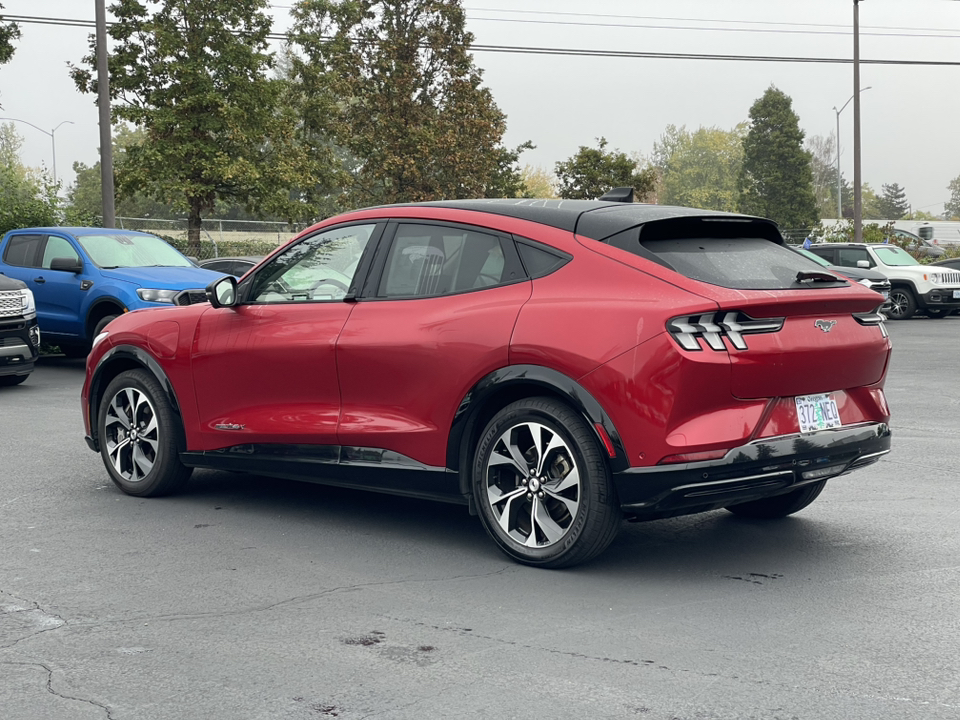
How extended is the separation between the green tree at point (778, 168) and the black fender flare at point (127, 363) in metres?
67.4

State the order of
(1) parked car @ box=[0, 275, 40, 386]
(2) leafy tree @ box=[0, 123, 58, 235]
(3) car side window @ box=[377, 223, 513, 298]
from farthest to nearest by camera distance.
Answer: (2) leafy tree @ box=[0, 123, 58, 235], (1) parked car @ box=[0, 275, 40, 386], (3) car side window @ box=[377, 223, 513, 298]

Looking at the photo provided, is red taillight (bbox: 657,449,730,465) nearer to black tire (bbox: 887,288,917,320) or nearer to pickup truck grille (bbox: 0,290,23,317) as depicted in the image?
pickup truck grille (bbox: 0,290,23,317)

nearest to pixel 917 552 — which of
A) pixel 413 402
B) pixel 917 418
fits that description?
pixel 413 402

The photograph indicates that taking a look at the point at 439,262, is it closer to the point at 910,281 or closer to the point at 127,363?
the point at 127,363

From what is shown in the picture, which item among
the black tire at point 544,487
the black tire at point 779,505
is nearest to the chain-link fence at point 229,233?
the black tire at point 779,505

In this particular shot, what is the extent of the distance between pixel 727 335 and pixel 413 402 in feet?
5.28

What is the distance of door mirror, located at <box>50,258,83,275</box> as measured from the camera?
48.8 feet

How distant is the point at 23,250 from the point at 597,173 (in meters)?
26.8

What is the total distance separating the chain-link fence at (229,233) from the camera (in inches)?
1935

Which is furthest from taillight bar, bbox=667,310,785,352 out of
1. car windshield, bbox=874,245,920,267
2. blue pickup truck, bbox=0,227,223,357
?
car windshield, bbox=874,245,920,267

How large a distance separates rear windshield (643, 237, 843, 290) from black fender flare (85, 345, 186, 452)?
318cm

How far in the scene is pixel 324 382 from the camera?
602cm

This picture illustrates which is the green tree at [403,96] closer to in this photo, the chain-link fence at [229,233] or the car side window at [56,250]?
the chain-link fence at [229,233]

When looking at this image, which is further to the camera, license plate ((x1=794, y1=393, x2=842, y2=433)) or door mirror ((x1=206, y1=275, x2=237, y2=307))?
door mirror ((x1=206, y1=275, x2=237, y2=307))
